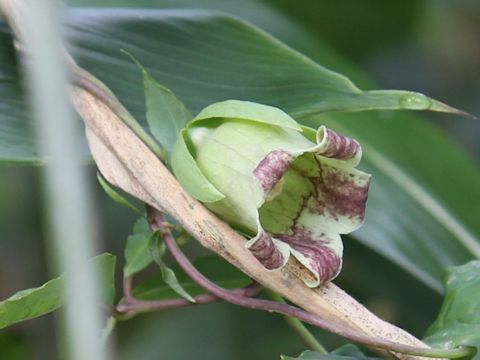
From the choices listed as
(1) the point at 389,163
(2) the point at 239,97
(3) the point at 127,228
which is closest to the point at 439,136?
(1) the point at 389,163

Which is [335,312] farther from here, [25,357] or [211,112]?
→ [25,357]

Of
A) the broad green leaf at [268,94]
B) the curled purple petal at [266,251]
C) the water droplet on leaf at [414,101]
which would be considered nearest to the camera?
the curled purple petal at [266,251]

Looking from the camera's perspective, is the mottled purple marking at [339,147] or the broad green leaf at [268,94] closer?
the mottled purple marking at [339,147]

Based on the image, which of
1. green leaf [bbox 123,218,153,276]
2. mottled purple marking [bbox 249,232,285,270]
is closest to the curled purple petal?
mottled purple marking [bbox 249,232,285,270]

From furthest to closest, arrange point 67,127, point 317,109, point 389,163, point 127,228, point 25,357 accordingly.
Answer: point 127,228 → point 25,357 → point 389,163 → point 317,109 → point 67,127

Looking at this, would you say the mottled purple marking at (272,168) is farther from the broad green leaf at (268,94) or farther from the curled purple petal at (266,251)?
the broad green leaf at (268,94)

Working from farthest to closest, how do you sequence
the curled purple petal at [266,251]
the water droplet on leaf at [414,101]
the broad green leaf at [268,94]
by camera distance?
1. the broad green leaf at [268,94]
2. the water droplet on leaf at [414,101]
3. the curled purple petal at [266,251]

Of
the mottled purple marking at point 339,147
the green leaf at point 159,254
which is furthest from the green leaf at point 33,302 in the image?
the mottled purple marking at point 339,147

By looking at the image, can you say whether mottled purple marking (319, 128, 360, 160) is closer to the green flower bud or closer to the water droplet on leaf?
the green flower bud
